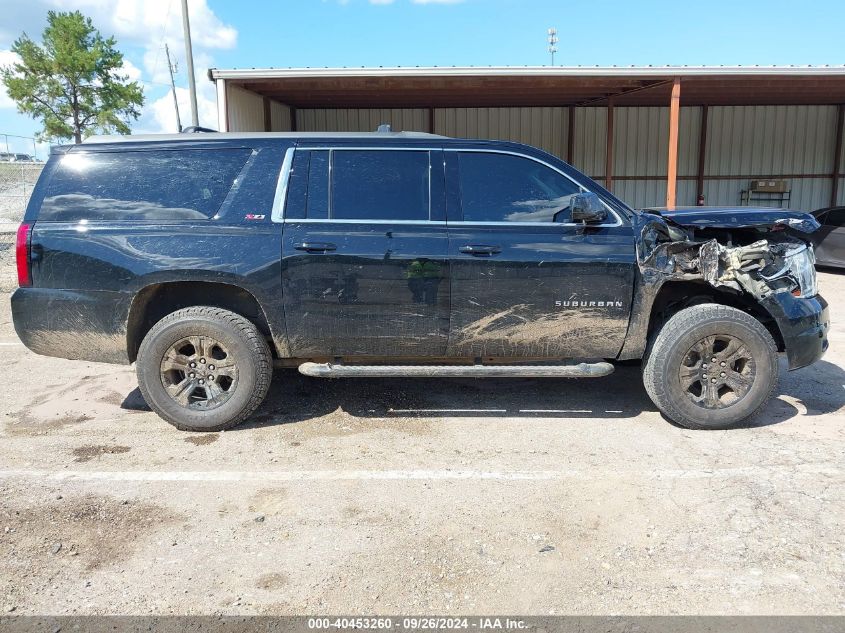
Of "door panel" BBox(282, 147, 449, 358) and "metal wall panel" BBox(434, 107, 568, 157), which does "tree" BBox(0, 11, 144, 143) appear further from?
"door panel" BBox(282, 147, 449, 358)

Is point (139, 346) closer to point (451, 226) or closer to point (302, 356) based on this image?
point (302, 356)

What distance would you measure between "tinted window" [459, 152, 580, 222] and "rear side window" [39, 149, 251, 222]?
163cm

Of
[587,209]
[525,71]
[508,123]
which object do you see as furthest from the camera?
[508,123]

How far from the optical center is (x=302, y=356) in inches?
182

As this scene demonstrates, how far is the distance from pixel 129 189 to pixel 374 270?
1.78m

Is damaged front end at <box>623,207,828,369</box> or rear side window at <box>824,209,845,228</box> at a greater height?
rear side window at <box>824,209,845,228</box>

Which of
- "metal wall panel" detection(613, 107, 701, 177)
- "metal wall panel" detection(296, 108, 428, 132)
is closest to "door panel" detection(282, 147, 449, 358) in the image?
"metal wall panel" detection(296, 108, 428, 132)

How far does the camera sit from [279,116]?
15.7 m

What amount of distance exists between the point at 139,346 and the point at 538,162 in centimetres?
312

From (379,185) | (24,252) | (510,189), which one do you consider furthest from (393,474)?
(24,252)

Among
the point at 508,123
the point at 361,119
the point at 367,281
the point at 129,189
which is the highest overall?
the point at 361,119

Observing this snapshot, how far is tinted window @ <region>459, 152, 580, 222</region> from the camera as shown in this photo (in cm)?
448

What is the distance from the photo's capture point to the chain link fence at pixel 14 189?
2362 cm

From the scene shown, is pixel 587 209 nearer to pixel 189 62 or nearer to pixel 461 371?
pixel 461 371
